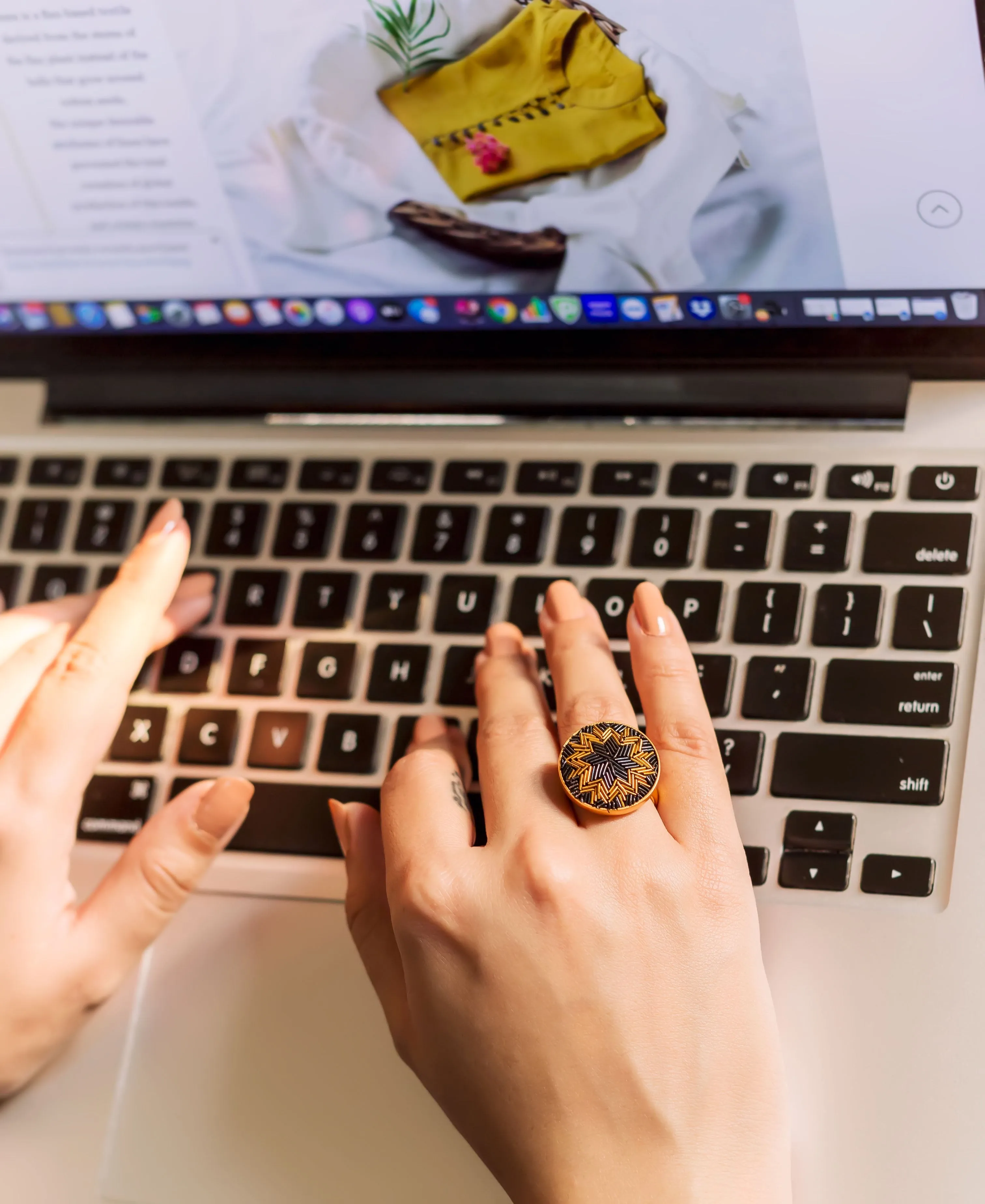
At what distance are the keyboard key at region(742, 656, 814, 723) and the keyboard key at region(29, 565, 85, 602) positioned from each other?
1.59ft

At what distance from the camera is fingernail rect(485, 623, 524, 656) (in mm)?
647

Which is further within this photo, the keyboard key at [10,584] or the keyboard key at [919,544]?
the keyboard key at [10,584]

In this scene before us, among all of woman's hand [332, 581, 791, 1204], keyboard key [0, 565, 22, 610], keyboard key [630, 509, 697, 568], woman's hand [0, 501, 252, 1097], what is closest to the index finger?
woman's hand [0, 501, 252, 1097]

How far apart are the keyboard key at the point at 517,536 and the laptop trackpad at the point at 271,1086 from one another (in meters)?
0.25

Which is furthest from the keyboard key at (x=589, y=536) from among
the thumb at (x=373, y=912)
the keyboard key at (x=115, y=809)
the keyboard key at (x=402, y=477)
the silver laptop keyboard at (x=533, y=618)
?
the keyboard key at (x=115, y=809)

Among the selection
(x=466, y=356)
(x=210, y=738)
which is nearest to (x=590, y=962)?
(x=210, y=738)

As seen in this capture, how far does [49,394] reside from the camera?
32.3 inches

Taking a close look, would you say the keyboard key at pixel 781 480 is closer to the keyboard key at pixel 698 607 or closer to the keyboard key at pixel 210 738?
the keyboard key at pixel 698 607

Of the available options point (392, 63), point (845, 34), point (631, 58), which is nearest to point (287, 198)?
point (392, 63)

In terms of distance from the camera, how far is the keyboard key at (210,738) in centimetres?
69

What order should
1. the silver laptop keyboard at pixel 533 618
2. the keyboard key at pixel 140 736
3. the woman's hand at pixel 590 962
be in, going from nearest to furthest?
the woman's hand at pixel 590 962, the silver laptop keyboard at pixel 533 618, the keyboard key at pixel 140 736

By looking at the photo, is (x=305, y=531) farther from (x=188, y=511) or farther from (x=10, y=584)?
(x=10, y=584)

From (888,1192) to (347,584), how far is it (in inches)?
18.7

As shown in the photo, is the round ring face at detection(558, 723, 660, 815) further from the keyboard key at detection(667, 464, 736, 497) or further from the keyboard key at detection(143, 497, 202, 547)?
the keyboard key at detection(143, 497, 202, 547)
